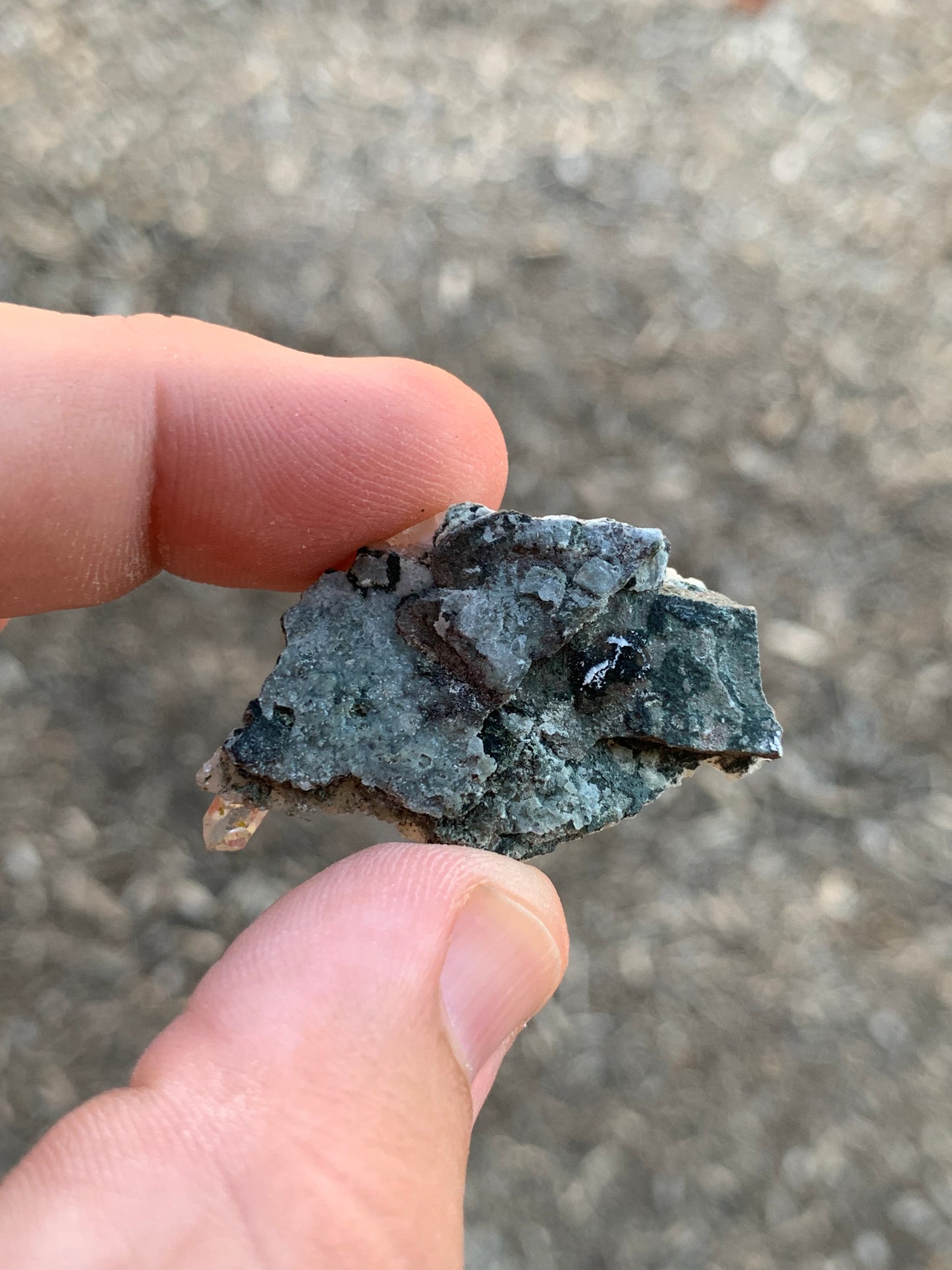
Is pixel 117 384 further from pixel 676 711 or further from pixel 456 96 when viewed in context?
pixel 456 96

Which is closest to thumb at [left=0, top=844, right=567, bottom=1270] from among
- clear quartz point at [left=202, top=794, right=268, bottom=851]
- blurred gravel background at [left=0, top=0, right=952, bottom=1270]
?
clear quartz point at [left=202, top=794, right=268, bottom=851]

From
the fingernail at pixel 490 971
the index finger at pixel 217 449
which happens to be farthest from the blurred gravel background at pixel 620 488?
the fingernail at pixel 490 971

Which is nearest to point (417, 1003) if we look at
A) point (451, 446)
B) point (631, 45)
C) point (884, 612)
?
point (451, 446)

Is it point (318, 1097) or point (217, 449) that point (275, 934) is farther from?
point (217, 449)

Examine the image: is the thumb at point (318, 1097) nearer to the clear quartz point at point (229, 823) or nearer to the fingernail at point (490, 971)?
the fingernail at point (490, 971)

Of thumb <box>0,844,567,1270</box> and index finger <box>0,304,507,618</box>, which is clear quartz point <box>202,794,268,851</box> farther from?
index finger <box>0,304,507,618</box>
